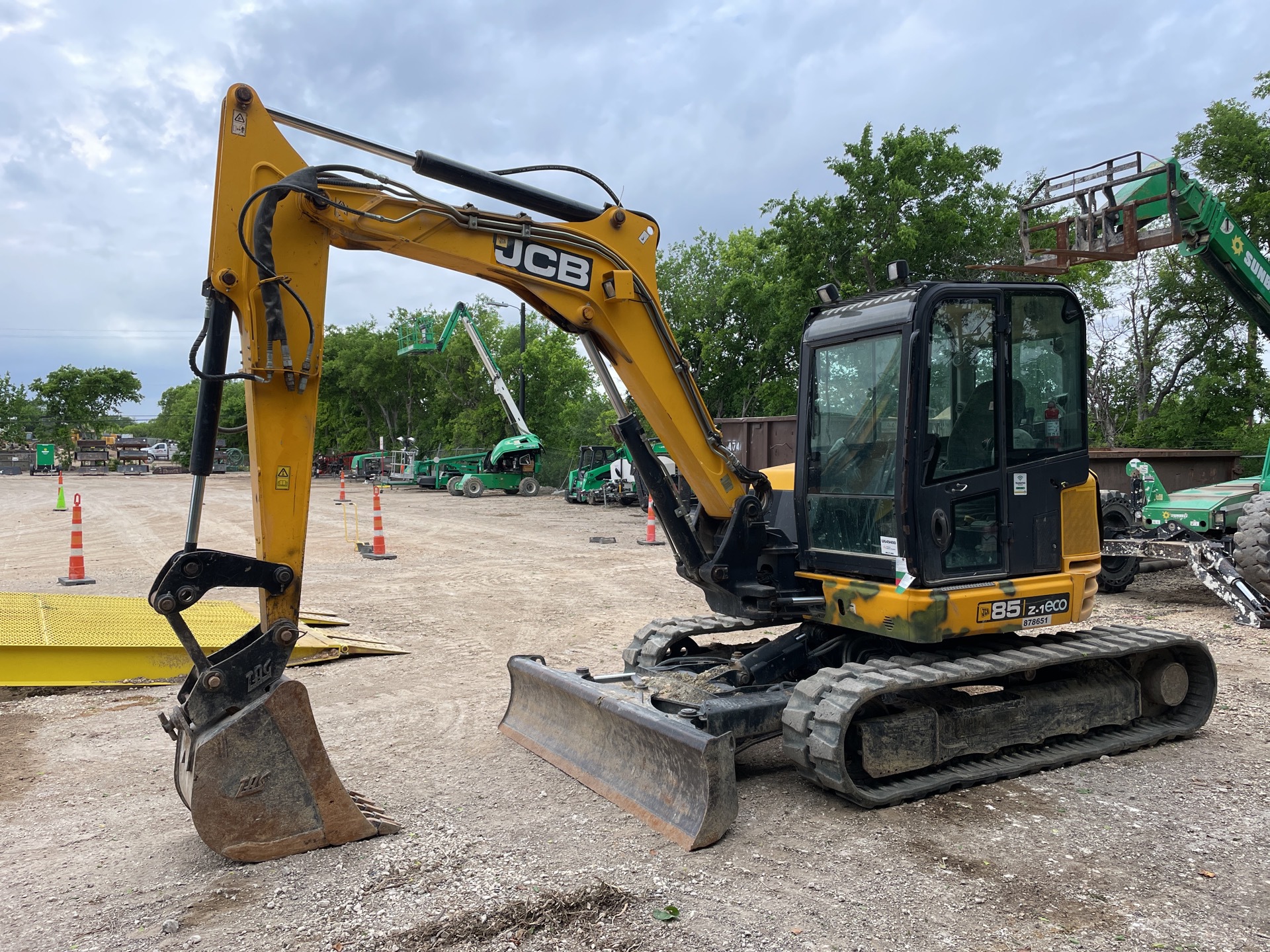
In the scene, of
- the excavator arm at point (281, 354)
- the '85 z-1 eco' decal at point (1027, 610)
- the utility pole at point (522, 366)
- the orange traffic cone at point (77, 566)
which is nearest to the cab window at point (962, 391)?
the '85 z-1 eco' decal at point (1027, 610)

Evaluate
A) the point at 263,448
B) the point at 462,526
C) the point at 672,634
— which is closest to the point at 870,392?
the point at 672,634

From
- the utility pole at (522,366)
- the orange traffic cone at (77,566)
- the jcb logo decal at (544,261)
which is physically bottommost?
the orange traffic cone at (77,566)

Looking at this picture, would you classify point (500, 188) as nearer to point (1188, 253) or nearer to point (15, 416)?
point (1188, 253)

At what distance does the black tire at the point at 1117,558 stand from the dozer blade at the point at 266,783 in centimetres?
1003

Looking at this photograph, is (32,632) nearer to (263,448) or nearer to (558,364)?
(263,448)

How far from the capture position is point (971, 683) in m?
4.90

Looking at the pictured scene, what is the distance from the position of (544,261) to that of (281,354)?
145cm

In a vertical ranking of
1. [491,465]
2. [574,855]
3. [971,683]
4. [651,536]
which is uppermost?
[491,465]

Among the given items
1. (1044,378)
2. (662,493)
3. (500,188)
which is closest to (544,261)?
(500,188)

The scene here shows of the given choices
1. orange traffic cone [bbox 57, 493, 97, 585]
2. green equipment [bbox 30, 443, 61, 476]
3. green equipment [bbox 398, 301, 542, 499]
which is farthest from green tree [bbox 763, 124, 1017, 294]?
green equipment [bbox 30, 443, 61, 476]

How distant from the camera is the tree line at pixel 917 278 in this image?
2242cm

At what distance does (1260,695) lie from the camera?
6.75 m

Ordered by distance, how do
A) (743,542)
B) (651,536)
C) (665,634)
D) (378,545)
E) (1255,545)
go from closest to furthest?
(743,542), (665,634), (1255,545), (378,545), (651,536)

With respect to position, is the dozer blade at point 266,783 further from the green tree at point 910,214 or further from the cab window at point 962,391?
the green tree at point 910,214
